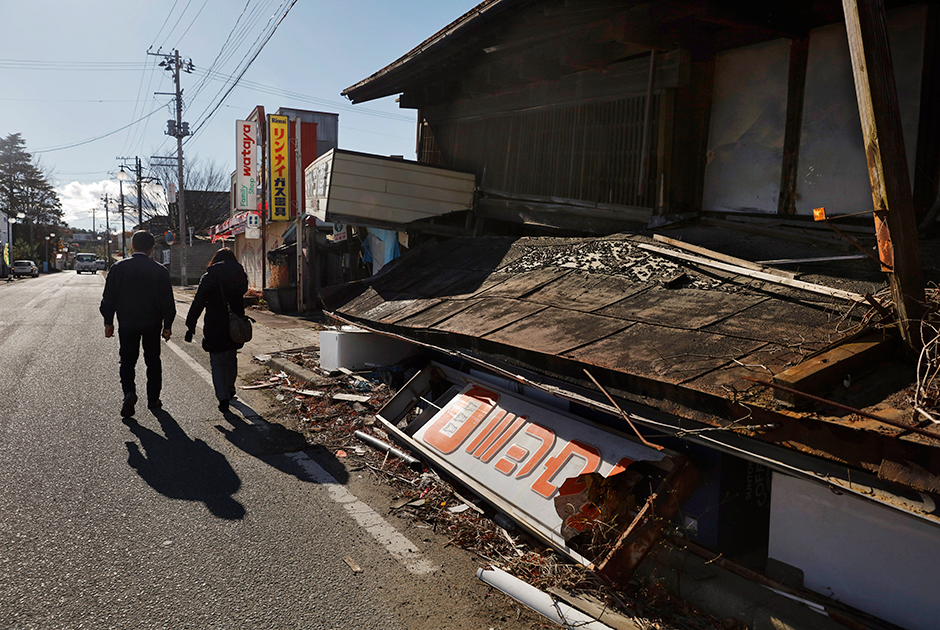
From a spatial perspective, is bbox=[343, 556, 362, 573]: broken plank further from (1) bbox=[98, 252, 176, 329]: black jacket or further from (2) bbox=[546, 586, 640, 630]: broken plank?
(1) bbox=[98, 252, 176, 329]: black jacket

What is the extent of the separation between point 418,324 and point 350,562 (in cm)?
265

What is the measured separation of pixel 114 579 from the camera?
3.47m

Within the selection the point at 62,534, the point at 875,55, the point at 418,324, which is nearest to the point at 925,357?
the point at 875,55

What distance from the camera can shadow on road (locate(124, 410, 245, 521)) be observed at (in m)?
4.62

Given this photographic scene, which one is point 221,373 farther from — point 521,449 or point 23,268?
point 23,268

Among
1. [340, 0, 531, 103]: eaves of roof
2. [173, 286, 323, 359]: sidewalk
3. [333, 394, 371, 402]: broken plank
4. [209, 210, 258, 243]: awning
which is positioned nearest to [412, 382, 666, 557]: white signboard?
[333, 394, 371, 402]: broken plank

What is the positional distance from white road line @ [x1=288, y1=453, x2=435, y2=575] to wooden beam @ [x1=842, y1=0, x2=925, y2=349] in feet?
10.1

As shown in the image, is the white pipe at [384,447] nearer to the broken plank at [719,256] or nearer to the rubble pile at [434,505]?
the rubble pile at [434,505]

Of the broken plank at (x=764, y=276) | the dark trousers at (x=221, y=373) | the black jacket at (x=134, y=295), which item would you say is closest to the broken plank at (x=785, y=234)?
the broken plank at (x=764, y=276)

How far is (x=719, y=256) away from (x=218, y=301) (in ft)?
18.5

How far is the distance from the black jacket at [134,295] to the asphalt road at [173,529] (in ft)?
3.64

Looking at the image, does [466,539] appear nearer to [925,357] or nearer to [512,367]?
[512,367]

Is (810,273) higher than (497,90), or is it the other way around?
(497,90)

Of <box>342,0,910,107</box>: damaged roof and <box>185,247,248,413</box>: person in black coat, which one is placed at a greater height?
<box>342,0,910,107</box>: damaged roof
